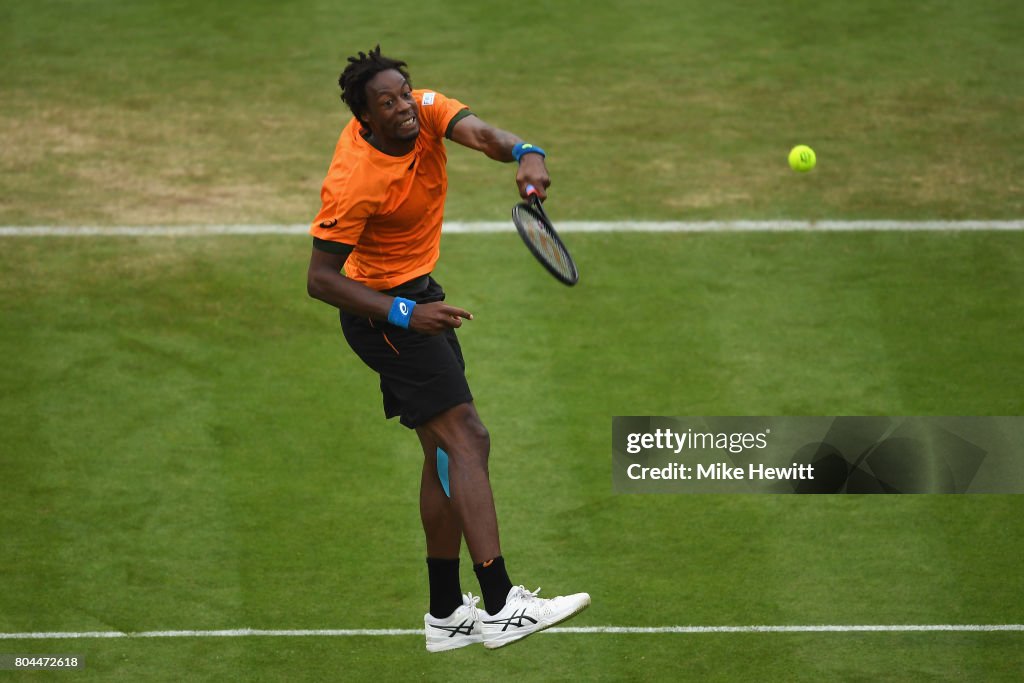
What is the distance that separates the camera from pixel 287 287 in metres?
12.3

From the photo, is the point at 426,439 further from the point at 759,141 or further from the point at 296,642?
the point at 759,141

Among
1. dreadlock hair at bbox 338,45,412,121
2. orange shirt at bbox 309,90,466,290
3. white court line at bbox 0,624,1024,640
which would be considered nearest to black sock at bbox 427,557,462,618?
white court line at bbox 0,624,1024,640

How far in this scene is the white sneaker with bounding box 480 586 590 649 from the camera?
23.7 feet

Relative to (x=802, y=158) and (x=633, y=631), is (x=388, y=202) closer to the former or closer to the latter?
(x=633, y=631)

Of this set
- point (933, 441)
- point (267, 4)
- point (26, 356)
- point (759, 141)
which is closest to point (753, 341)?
point (933, 441)

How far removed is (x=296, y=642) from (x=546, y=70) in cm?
906

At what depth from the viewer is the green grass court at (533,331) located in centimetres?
869

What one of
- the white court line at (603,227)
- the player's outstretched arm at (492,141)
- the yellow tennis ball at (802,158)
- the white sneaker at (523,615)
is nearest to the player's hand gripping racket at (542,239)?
the player's outstretched arm at (492,141)

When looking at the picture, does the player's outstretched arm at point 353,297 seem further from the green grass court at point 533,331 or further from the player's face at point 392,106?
the green grass court at point 533,331

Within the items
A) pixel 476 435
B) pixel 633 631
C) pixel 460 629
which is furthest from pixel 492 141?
pixel 633 631

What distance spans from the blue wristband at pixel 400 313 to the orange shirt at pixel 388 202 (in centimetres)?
37

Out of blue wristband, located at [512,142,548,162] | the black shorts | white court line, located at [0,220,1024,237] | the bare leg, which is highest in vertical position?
blue wristband, located at [512,142,548,162]

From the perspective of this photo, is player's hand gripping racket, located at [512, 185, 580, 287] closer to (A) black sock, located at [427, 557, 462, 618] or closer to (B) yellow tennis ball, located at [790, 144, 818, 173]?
(A) black sock, located at [427, 557, 462, 618]

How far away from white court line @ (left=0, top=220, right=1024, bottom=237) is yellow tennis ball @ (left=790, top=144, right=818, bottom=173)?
2.59 ft
